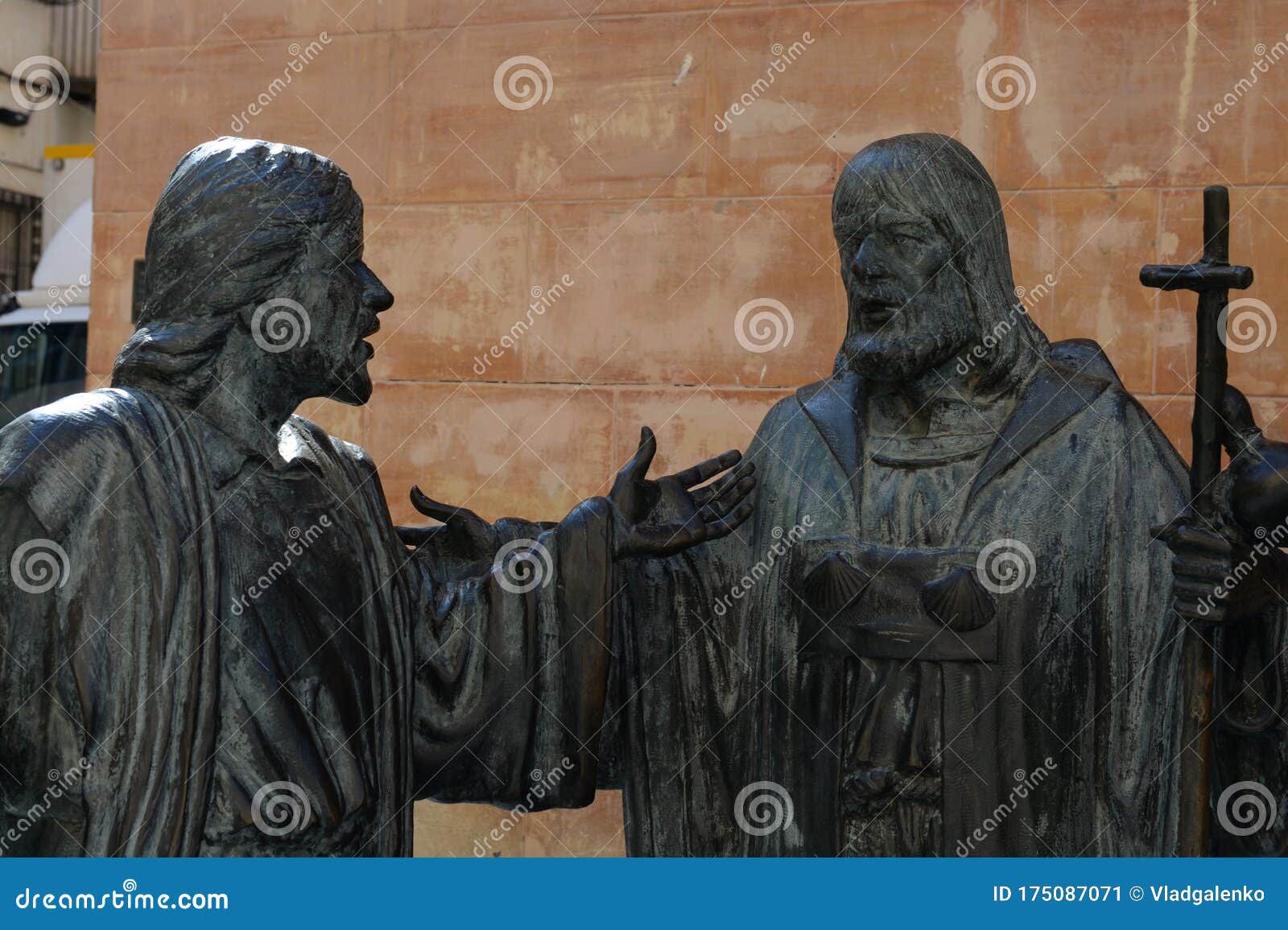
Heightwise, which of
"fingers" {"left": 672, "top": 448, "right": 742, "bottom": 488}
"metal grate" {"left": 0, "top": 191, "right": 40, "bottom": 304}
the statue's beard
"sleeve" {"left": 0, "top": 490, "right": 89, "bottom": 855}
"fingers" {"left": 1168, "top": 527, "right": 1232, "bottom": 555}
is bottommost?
"sleeve" {"left": 0, "top": 490, "right": 89, "bottom": 855}

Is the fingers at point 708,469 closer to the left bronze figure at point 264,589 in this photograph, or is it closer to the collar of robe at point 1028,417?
the left bronze figure at point 264,589

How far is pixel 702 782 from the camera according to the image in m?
4.91

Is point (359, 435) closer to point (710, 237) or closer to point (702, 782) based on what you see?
point (710, 237)

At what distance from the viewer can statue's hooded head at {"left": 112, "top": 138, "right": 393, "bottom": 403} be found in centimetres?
431

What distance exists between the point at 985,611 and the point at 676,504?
32.7 inches

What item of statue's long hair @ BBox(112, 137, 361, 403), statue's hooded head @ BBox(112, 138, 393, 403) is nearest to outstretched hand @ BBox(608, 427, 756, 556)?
statue's hooded head @ BBox(112, 138, 393, 403)

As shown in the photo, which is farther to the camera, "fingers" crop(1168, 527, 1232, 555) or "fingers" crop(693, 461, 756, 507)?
"fingers" crop(693, 461, 756, 507)

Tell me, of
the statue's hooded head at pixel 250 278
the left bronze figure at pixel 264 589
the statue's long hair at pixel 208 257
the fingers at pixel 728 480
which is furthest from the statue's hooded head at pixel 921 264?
the statue's long hair at pixel 208 257

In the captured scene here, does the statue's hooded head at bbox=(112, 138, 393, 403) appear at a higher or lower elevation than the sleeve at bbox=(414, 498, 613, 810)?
higher

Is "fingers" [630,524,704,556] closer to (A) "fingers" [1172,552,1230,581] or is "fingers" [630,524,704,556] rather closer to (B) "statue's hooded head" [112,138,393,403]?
(B) "statue's hooded head" [112,138,393,403]

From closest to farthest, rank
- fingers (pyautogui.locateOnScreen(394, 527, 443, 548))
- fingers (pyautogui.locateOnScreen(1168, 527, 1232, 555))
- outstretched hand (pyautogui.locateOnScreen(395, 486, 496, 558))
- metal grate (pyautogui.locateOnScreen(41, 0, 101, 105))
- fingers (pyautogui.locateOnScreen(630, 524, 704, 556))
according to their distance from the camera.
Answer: fingers (pyautogui.locateOnScreen(1168, 527, 1232, 555)) < fingers (pyautogui.locateOnScreen(630, 524, 704, 556)) < outstretched hand (pyautogui.locateOnScreen(395, 486, 496, 558)) < fingers (pyautogui.locateOnScreen(394, 527, 443, 548)) < metal grate (pyautogui.locateOnScreen(41, 0, 101, 105))

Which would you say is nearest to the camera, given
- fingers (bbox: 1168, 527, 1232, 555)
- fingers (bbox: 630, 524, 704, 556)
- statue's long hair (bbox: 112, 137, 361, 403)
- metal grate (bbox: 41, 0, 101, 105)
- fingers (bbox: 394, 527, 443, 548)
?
fingers (bbox: 1168, 527, 1232, 555)

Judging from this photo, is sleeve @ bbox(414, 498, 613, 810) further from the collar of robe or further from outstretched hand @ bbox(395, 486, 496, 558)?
the collar of robe

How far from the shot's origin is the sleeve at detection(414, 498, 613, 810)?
4.76 meters
